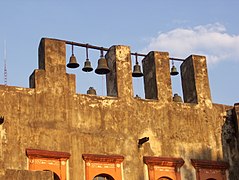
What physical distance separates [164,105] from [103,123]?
2.33 meters

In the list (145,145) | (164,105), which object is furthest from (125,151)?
(164,105)

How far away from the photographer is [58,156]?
1933 cm

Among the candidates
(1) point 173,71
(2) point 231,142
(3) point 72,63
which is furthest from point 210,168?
(3) point 72,63

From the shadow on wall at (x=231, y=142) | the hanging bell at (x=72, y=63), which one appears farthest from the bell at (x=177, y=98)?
the hanging bell at (x=72, y=63)

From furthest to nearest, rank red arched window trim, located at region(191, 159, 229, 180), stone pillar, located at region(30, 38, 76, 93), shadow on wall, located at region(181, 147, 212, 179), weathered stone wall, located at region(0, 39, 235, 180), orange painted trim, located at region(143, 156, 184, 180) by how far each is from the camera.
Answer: red arched window trim, located at region(191, 159, 229, 180) < shadow on wall, located at region(181, 147, 212, 179) < orange painted trim, located at region(143, 156, 184, 180) < stone pillar, located at region(30, 38, 76, 93) < weathered stone wall, located at region(0, 39, 235, 180)

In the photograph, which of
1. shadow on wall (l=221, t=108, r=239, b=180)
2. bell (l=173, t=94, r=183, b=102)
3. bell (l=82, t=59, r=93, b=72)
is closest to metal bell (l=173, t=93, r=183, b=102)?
bell (l=173, t=94, r=183, b=102)

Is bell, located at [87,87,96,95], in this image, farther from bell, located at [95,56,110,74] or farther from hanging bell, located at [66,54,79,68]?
hanging bell, located at [66,54,79,68]

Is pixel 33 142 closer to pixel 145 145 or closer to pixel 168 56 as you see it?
pixel 145 145

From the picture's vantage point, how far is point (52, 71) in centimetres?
2039

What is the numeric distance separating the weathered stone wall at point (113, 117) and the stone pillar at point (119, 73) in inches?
1.3

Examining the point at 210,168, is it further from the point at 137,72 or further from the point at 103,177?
the point at 137,72

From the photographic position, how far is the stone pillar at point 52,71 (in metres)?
20.1

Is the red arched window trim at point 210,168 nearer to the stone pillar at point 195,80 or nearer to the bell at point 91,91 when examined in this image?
the stone pillar at point 195,80

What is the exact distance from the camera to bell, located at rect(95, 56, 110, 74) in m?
21.5
